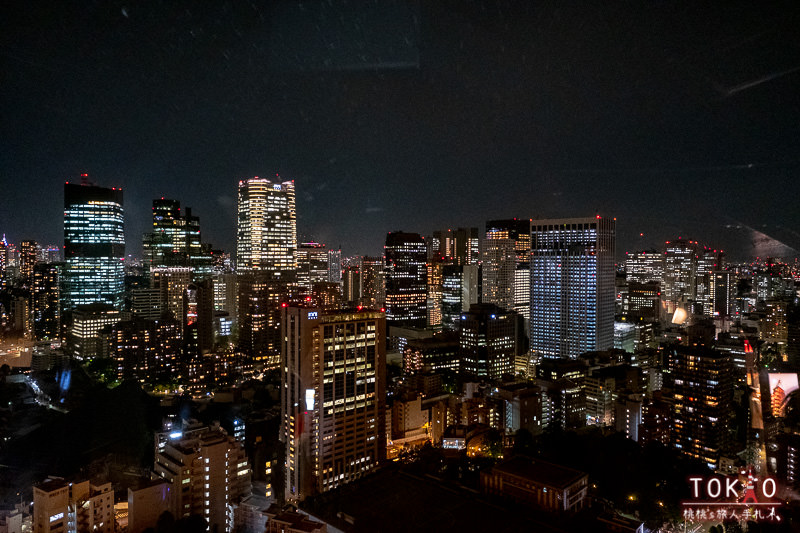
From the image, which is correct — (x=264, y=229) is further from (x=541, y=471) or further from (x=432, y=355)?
(x=541, y=471)

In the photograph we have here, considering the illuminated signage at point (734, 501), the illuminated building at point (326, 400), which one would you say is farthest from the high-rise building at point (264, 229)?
the illuminated signage at point (734, 501)

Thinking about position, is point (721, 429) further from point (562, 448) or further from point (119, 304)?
point (119, 304)

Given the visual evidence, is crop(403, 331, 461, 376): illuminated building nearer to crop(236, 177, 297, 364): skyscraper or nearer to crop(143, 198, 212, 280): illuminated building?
crop(236, 177, 297, 364): skyscraper

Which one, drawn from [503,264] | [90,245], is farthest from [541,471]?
[90,245]

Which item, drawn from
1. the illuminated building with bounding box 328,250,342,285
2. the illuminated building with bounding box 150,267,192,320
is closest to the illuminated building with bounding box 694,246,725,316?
the illuminated building with bounding box 328,250,342,285

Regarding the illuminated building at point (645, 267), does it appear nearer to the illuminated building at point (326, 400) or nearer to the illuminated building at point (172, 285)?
the illuminated building at point (326, 400)

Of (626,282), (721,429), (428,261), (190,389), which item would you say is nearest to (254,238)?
(428,261)
